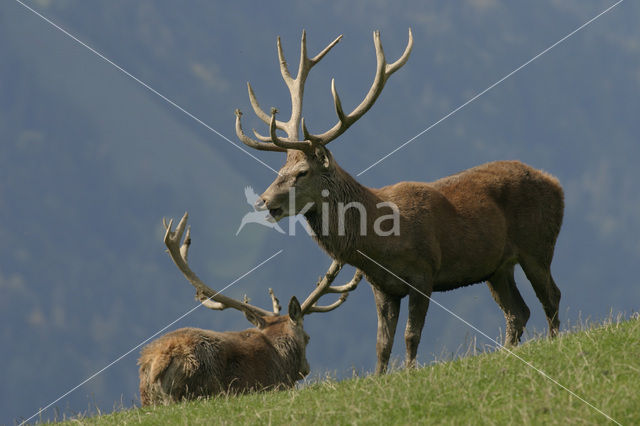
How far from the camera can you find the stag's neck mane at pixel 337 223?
370 inches

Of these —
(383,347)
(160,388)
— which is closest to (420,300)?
(383,347)

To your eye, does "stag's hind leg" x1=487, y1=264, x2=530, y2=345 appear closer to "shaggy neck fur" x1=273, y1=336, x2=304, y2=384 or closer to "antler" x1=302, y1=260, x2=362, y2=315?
"antler" x1=302, y1=260, x2=362, y2=315

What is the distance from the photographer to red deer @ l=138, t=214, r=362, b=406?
9742 mm

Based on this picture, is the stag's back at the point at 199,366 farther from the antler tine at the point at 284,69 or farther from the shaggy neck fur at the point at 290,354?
the antler tine at the point at 284,69

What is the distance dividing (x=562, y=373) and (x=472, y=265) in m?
3.07

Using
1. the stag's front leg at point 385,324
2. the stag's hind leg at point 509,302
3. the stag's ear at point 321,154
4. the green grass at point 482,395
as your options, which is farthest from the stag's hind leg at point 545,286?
the stag's ear at point 321,154

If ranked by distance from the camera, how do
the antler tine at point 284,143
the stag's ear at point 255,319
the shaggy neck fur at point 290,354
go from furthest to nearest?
the stag's ear at point 255,319 → the shaggy neck fur at point 290,354 → the antler tine at point 284,143

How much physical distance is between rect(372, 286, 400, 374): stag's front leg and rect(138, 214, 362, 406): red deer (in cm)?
133

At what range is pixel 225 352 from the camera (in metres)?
10.2

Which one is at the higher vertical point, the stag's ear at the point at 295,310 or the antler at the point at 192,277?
the antler at the point at 192,277

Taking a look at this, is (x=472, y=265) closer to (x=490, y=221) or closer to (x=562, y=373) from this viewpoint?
(x=490, y=221)

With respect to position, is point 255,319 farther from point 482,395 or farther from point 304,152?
point 482,395

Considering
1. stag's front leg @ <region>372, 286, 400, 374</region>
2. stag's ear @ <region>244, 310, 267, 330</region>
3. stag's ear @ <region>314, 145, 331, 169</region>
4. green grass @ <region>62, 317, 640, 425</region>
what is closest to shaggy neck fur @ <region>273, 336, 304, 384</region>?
stag's ear @ <region>244, 310, 267, 330</region>

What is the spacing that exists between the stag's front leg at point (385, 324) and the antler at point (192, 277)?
2.72 m
